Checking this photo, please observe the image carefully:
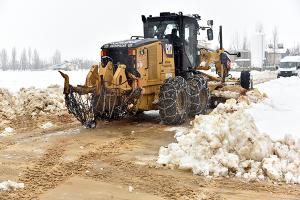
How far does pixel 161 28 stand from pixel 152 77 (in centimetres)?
195

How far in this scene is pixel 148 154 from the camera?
26.9ft

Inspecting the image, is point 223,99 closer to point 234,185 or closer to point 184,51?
point 184,51

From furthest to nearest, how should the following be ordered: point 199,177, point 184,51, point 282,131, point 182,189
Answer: point 184,51
point 282,131
point 199,177
point 182,189

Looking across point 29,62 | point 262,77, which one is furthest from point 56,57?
point 262,77

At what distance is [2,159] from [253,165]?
14.1ft

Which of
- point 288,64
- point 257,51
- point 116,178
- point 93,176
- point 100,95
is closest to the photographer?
point 116,178

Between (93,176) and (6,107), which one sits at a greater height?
(6,107)

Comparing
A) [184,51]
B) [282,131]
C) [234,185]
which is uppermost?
[184,51]

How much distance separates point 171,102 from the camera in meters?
11.1

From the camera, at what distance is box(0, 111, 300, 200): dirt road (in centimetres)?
587

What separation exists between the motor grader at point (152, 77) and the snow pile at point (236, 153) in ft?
10.2

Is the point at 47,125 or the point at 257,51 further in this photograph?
the point at 257,51

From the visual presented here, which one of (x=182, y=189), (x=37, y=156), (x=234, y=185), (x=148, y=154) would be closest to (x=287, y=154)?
(x=234, y=185)

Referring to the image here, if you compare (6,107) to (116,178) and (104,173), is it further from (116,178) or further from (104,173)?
(116,178)
